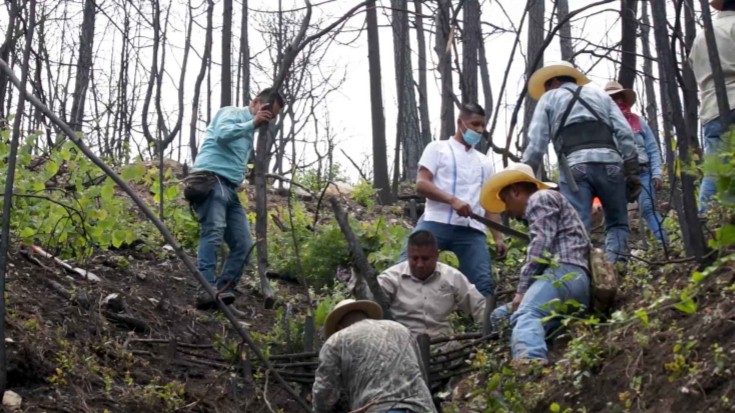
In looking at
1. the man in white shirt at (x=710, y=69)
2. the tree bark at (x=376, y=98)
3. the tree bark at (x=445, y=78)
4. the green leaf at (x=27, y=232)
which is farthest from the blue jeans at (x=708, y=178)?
the tree bark at (x=376, y=98)

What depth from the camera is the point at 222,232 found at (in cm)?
882

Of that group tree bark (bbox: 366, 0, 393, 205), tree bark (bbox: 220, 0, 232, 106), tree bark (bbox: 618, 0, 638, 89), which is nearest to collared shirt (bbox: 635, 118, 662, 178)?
tree bark (bbox: 618, 0, 638, 89)

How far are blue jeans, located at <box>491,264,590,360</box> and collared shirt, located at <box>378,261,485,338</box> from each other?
3.10ft

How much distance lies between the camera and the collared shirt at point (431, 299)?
738cm

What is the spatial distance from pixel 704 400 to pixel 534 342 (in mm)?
1705

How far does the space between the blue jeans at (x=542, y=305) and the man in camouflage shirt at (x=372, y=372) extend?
66cm

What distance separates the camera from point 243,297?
10031 millimetres

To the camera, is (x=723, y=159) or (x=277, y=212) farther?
(x=277, y=212)

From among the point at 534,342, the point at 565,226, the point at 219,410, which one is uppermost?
the point at 565,226

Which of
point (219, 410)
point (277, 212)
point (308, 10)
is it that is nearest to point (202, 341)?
point (219, 410)

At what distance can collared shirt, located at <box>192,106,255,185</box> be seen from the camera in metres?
8.73

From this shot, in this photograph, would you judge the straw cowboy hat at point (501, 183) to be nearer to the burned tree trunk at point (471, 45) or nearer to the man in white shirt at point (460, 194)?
the man in white shirt at point (460, 194)

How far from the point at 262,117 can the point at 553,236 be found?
114 inches

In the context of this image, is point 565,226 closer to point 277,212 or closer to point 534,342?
point 534,342
